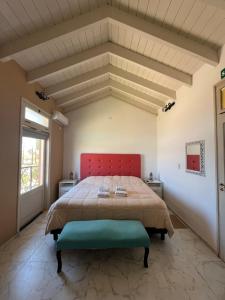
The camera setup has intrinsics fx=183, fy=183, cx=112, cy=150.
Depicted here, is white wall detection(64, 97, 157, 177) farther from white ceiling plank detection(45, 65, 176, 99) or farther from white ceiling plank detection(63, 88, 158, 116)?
white ceiling plank detection(45, 65, 176, 99)

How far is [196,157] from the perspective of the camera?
3.09 m

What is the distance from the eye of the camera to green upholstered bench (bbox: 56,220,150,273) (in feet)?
6.57

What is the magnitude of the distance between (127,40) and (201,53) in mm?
1194

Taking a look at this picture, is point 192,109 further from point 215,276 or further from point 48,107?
point 48,107

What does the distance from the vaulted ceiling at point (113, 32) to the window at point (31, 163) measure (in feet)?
4.08

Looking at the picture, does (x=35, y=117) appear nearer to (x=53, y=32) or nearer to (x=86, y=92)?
(x=86, y=92)

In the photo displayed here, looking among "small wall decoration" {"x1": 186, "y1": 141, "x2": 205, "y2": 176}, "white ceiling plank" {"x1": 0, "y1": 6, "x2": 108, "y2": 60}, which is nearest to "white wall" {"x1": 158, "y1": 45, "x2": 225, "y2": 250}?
"small wall decoration" {"x1": 186, "y1": 141, "x2": 205, "y2": 176}

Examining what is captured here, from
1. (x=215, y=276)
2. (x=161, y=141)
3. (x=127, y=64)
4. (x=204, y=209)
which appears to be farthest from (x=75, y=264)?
(x=161, y=141)

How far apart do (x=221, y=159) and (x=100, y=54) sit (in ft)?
8.34

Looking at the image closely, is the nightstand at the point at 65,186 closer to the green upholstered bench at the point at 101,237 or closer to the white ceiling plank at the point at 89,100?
the white ceiling plank at the point at 89,100

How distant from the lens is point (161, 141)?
204 inches

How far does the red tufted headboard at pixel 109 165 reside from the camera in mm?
5395

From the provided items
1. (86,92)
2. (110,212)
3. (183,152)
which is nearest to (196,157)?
(183,152)

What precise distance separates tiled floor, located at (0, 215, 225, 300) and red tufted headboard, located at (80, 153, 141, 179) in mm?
2790
